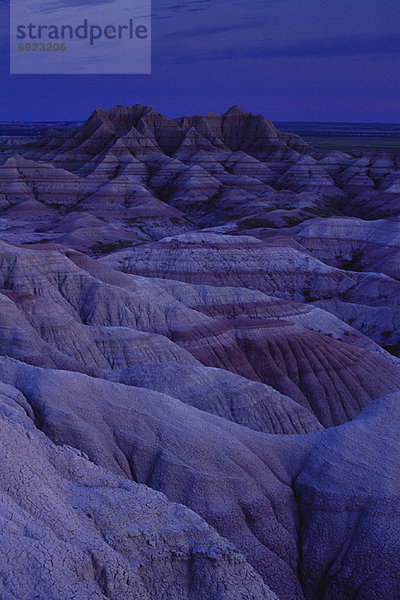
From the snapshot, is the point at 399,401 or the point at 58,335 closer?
the point at 399,401

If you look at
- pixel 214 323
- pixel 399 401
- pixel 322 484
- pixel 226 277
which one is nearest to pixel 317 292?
pixel 226 277

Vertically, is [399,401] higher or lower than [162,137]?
lower

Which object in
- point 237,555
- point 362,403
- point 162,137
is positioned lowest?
Result: point 362,403

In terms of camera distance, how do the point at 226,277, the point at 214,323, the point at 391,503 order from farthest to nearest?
the point at 226,277
the point at 214,323
the point at 391,503

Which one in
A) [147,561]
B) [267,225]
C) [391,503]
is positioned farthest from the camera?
[267,225]

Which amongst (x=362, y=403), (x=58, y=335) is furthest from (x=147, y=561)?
(x=362, y=403)

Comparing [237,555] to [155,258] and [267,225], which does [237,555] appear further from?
[267,225]

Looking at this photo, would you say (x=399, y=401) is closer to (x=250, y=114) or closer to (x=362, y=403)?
(x=362, y=403)
